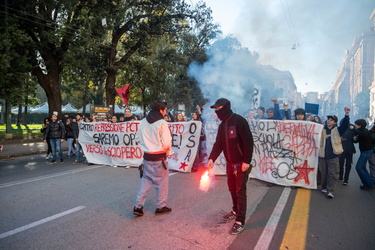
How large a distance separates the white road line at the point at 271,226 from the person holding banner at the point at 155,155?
1.47 metres

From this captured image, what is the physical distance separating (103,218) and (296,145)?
4377mm

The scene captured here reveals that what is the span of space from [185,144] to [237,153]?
3.95m

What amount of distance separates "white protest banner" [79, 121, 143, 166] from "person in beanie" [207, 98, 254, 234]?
470cm

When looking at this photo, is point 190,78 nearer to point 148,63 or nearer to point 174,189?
point 148,63

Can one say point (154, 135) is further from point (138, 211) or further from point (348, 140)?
point (348, 140)

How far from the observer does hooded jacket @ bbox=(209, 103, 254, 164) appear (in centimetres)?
331

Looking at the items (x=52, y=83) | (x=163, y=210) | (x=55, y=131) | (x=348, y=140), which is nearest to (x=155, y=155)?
(x=163, y=210)

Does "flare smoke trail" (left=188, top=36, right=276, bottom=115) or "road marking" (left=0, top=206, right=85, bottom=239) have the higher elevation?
"flare smoke trail" (left=188, top=36, right=276, bottom=115)

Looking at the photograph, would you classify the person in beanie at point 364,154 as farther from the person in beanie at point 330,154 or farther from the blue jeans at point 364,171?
the person in beanie at point 330,154

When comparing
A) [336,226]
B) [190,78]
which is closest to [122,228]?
[336,226]

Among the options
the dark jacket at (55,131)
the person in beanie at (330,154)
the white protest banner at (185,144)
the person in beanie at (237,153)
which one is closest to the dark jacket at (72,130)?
the dark jacket at (55,131)

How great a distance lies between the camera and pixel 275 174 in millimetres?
5789

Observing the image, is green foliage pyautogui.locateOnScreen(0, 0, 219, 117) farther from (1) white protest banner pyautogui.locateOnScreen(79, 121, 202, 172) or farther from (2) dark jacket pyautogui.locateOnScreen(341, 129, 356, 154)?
(2) dark jacket pyautogui.locateOnScreen(341, 129, 356, 154)

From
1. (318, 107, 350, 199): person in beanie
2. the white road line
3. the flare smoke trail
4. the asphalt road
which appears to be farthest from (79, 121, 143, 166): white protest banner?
the flare smoke trail
